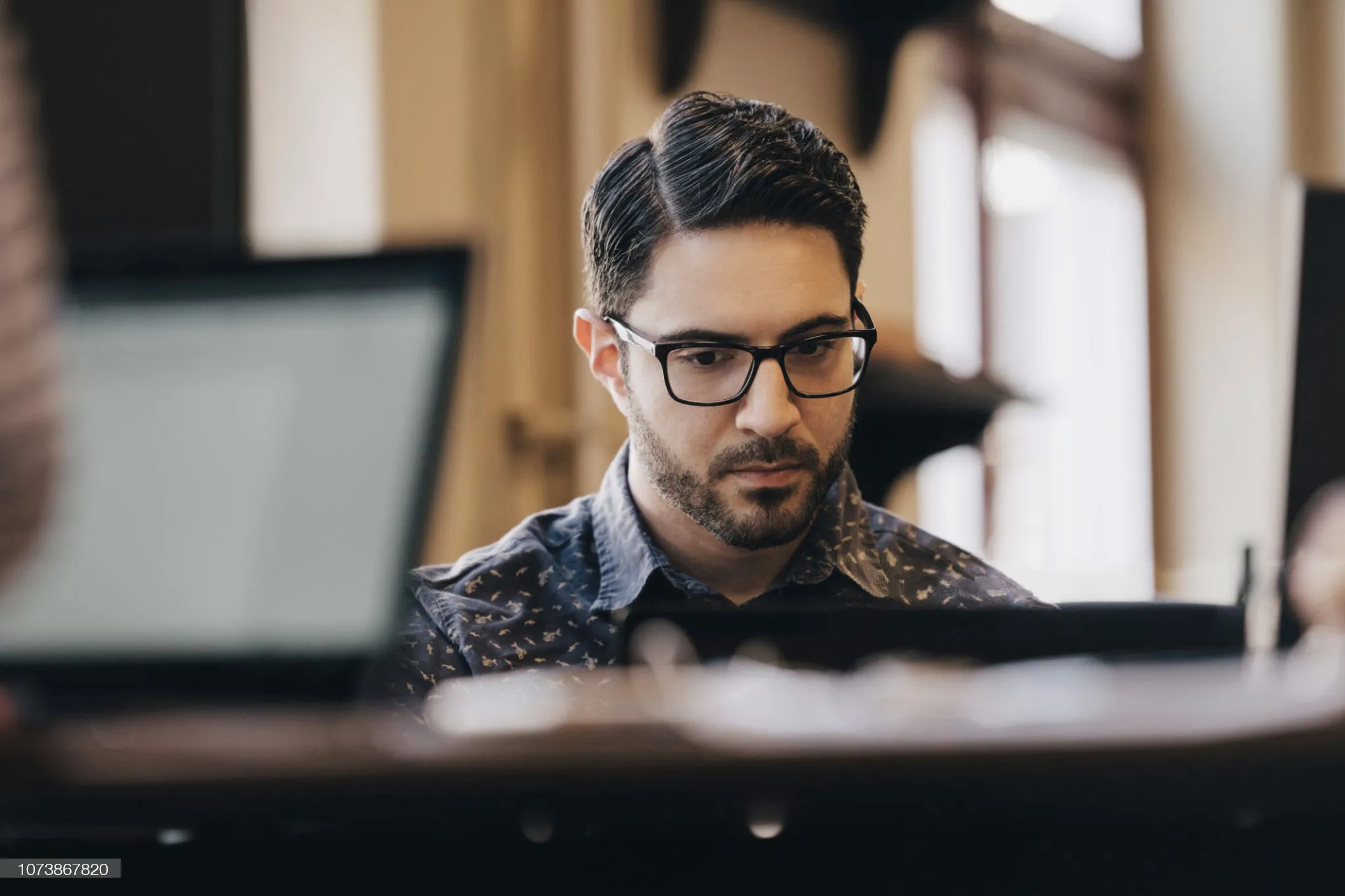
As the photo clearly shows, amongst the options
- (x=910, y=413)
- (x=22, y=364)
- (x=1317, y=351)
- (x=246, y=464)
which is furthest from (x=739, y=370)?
(x=910, y=413)

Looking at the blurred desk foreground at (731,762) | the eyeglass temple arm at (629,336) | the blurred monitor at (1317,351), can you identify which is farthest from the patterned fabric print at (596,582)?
the blurred desk foreground at (731,762)

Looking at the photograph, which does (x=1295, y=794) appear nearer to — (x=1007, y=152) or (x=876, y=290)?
(x=876, y=290)

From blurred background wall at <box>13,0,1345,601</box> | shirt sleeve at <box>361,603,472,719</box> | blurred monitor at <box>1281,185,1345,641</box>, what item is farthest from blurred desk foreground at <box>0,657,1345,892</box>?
shirt sleeve at <box>361,603,472,719</box>

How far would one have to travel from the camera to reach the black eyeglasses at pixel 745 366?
3.55 feet

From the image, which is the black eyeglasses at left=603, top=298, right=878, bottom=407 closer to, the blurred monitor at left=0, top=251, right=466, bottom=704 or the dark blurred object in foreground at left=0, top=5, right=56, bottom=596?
the blurred monitor at left=0, top=251, right=466, bottom=704

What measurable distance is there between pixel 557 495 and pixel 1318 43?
2884 mm

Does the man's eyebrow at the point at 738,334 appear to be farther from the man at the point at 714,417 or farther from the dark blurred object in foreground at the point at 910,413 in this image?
the dark blurred object in foreground at the point at 910,413

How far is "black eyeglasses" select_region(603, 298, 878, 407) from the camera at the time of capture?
3.55 ft

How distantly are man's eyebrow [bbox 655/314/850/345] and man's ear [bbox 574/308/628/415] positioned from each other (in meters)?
0.13

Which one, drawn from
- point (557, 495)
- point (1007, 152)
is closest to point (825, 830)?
point (557, 495)

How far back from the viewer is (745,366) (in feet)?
3.58

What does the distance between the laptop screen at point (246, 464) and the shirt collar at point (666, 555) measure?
62 centimetres

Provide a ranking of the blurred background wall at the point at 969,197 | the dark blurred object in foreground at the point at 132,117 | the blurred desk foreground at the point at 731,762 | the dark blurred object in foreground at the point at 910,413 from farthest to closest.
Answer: the dark blurred object in foreground at the point at 910,413
the blurred background wall at the point at 969,197
the dark blurred object in foreground at the point at 132,117
the blurred desk foreground at the point at 731,762

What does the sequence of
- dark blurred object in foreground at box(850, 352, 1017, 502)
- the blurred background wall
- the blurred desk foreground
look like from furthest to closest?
dark blurred object in foreground at box(850, 352, 1017, 502) < the blurred background wall < the blurred desk foreground
